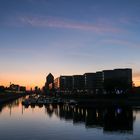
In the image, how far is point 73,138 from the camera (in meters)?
55.6

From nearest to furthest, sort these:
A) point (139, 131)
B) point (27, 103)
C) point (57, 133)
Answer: point (57, 133) → point (139, 131) → point (27, 103)

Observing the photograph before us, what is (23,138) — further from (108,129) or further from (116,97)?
(116,97)

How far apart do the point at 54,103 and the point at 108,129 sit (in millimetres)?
117166

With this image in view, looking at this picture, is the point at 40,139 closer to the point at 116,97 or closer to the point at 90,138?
the point at 90,138

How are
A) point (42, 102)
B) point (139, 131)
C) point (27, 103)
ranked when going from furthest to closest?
point (42, 102) < point (27, 103) < point (139, 131)

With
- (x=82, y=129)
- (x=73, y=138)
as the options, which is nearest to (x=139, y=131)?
(x=82, y=129)

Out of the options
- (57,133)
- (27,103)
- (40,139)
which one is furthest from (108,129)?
(27,103)

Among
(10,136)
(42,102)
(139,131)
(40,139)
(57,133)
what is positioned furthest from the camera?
(42,102)

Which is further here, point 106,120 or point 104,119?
point 104,119

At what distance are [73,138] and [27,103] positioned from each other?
123611mm

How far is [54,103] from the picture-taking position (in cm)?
18412

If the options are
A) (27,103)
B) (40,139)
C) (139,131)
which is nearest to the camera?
(40,139)

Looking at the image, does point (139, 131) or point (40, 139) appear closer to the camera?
point (40, 139)

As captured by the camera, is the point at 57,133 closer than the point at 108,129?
Yes
